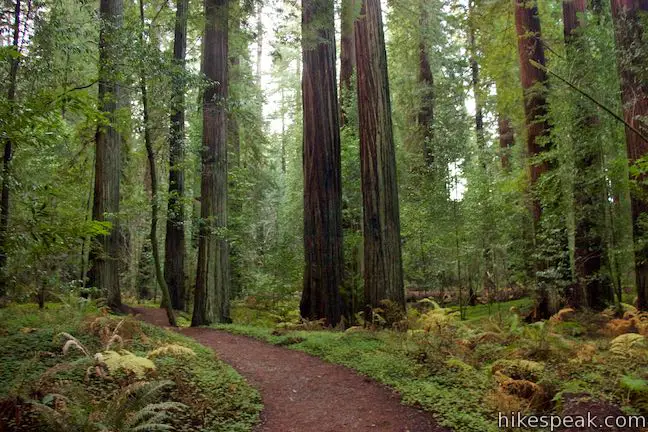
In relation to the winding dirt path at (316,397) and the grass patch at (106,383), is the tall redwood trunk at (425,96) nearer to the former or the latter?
the winding dirt path at (316,397)

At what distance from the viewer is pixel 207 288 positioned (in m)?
11.4

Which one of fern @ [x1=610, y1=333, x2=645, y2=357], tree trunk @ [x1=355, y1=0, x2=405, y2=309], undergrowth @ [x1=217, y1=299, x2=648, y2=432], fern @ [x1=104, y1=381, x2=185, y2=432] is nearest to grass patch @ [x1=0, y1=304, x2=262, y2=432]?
fern @ [x1=104, y1=381, x2=185, y2=432]

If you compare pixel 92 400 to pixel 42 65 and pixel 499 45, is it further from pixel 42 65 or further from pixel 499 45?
pixel 499 45

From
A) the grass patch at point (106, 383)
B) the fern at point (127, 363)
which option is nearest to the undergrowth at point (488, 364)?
the grass patch at point (106, 383)

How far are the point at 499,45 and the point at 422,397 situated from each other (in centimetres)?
1202

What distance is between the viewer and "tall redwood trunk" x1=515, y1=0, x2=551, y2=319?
11.0m

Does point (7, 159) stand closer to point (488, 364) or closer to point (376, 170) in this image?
point (376, 170)

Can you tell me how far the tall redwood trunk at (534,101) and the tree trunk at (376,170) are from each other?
383 cm

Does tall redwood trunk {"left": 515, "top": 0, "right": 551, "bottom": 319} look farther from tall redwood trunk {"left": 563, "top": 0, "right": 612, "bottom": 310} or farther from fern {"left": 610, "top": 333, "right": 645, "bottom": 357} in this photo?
fern {"left": 610, "top": 333, "right": 645, "bottom": 357}

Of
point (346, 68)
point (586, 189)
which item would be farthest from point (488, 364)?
point (346, 68)

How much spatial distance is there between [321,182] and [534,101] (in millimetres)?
5793

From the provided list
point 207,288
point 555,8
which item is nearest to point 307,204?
point 207,288

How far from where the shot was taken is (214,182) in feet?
38.0

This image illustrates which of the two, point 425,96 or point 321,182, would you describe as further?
point 425,96
